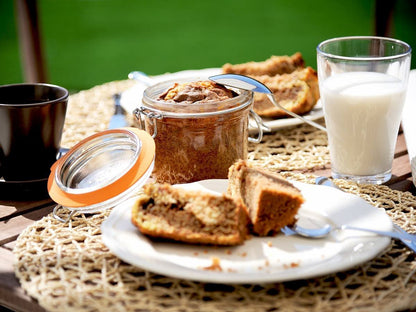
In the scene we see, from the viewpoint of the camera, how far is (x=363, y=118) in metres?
1.33

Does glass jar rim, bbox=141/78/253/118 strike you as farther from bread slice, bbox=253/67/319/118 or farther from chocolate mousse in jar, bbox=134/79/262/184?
bread slice, bbox=253/67/319/118

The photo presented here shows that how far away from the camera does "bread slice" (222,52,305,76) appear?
74.9 inches

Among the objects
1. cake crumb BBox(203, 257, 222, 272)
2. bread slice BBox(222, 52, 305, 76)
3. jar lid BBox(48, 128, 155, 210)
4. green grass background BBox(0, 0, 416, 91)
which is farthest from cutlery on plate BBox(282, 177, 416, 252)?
green grass background BBox(0, 0, 416, 91)

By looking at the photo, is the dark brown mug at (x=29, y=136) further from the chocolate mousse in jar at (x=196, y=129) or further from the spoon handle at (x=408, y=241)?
the spoon handle at (x=408, y=241)

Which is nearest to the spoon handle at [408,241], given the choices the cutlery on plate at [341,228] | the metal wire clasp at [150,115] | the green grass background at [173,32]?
the cutlery on plate at [341,228]

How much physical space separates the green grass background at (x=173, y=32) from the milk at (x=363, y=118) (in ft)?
17.5

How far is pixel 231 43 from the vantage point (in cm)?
790

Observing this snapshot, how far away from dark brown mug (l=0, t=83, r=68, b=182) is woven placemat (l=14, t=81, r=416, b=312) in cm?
20

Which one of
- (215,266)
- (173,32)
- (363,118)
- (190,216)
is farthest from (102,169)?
(173,32)

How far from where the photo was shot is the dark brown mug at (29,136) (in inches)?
51.2

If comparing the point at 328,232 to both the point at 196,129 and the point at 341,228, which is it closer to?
the point at 341,228

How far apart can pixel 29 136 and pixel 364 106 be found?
2.53 feet

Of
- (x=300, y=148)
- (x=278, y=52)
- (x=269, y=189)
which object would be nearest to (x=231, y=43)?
(x=278, y=52)

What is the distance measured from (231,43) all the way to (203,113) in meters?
6.80
